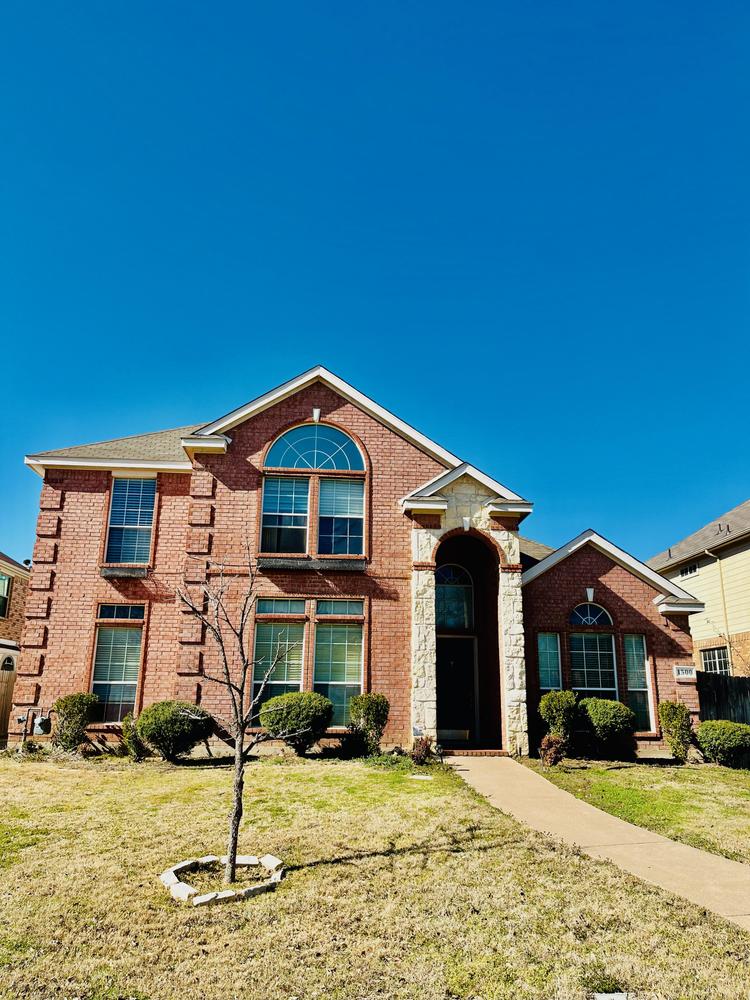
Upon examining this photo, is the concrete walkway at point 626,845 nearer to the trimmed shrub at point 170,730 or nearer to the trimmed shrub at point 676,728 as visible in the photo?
the trimmed shrub at point 676,728

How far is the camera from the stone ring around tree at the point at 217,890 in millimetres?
6465

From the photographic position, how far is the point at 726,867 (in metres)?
7.94

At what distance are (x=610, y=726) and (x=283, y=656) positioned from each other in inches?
314

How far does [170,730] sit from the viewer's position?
14.2m

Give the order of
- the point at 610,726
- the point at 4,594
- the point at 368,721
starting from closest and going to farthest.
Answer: the point at 368,721, the point at 610,726, the point at 4,594

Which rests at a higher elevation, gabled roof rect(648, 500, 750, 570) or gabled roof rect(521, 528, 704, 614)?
gabled roof rect(648, 500, 750, 570)

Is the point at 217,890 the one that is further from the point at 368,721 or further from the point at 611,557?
the point at 611,557

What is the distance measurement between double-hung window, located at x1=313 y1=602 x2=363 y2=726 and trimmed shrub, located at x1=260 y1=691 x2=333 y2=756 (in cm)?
124

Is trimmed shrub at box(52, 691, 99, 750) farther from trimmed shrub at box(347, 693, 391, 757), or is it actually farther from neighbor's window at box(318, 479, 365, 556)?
neighbor's window at box(318, 479, 365, 556)

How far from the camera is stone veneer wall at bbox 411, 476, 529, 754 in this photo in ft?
52.9

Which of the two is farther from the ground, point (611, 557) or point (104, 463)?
point (104, 463)

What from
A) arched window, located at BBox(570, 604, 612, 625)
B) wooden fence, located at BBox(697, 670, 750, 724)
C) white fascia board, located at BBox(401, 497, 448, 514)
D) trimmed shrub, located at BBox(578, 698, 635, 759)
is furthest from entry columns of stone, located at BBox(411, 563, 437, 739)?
wooden fence, located at BBox(697, 670, 750, 724)

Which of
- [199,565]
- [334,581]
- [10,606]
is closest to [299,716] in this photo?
[334,581]

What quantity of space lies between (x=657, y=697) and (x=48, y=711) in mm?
15480
